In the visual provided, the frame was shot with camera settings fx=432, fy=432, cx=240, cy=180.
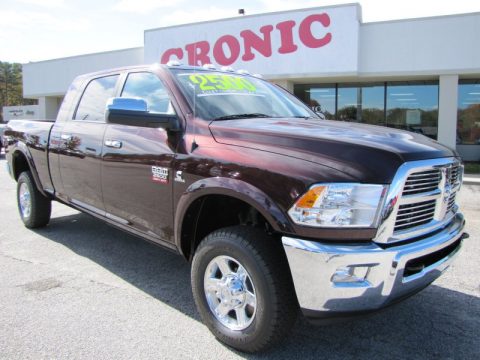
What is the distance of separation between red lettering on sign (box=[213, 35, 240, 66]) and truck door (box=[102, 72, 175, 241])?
498 inches

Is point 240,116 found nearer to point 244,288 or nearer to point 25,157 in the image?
point 244,288

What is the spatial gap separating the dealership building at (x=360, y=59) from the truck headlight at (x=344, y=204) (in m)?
12.9

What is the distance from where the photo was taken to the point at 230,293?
2.81 m

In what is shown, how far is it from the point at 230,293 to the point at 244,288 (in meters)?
0.12

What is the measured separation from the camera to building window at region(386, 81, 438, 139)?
15.8 meters

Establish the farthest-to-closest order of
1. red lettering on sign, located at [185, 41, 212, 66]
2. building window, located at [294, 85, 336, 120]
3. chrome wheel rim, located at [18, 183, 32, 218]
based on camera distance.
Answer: building window, located at [294, 85, 336, 120] < red lettering on sign, located at [185, 41, 212, 66] < chrome wheel rim, located at [18, 183, 32, 218]

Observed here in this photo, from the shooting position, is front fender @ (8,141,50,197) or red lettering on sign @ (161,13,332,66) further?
red lettering on sign @ (161,13,332,66)

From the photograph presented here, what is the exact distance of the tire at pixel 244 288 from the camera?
252 cm

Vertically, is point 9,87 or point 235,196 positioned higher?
point 9,87

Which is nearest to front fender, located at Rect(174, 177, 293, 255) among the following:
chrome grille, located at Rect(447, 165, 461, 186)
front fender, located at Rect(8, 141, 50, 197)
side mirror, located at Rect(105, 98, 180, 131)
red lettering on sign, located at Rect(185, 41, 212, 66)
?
side mirror, located at Rect(105, 98, 180, 131)

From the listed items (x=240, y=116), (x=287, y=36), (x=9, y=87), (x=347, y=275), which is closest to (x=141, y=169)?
(x=240, y=116)

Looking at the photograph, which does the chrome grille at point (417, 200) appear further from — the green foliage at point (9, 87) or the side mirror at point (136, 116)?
the green foliage at point (9, 87)

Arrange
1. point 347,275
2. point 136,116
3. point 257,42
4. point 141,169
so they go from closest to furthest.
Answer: point 347,275 < point 136,116 < point 141,169 < point 257,42

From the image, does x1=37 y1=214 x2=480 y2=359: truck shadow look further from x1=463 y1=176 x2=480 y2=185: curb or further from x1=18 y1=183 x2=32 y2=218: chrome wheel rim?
x1=463 y1=176 x2=480 y2=185: curb
